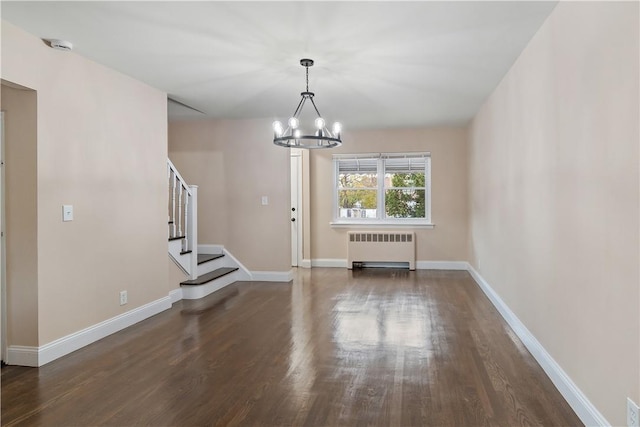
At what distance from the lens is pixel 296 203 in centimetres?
850

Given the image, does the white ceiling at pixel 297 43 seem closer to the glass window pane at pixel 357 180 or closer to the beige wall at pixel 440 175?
the beige wall at pixel 440 175

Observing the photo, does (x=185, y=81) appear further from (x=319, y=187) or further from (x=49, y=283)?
(x=319, y=187)

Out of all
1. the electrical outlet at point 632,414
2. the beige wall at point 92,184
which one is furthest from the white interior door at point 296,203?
the electrical outlet at point 632,414

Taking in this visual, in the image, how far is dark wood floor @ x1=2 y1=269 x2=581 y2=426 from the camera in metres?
2.57

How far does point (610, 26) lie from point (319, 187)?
6464 mm

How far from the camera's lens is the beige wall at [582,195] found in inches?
78.7

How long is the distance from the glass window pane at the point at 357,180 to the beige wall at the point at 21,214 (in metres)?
5.67

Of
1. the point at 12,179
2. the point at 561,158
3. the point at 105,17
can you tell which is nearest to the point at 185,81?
the point at 105,17

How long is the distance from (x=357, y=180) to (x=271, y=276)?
2642mm

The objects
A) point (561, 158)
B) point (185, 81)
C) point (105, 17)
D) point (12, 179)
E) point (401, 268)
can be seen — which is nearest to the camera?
point (561, 158)

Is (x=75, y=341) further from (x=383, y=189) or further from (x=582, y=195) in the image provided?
(x=383, y=189)

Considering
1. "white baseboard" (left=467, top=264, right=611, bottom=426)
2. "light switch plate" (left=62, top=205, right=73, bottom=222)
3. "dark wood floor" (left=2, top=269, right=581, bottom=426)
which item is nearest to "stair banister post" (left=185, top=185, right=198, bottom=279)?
"dark wood floor" (left=2, top=269, right=581, bottom=426)

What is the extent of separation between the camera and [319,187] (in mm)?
8461

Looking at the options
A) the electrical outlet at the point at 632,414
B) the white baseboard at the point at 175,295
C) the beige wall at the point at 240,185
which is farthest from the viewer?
the beige wall at the point at 240,185
